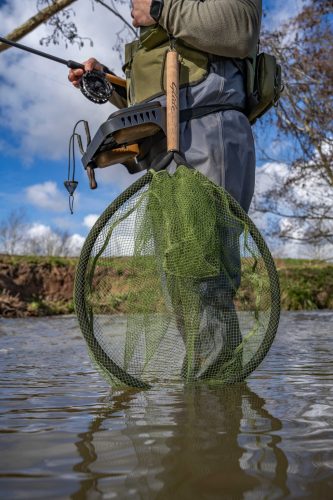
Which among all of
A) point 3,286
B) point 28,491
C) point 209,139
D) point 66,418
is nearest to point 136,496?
point 28,491

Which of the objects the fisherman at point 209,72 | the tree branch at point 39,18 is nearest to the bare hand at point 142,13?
the fisherman at point 209,72

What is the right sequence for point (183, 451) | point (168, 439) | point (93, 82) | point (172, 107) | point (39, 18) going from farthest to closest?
point (39, 18), point (93, 82), point (172, 107), point (168, 439), point (183, 451)

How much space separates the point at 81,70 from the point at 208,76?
0.70 m

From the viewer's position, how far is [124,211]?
7.18ft

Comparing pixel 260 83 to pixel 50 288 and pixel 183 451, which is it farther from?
pixel 50 288

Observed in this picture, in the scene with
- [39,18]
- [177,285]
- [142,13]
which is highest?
[39,18]

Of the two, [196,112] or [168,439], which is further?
[196,112]

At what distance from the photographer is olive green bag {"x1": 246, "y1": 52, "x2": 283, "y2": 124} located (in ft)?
8.11

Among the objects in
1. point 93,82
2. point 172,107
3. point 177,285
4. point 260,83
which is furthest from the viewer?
point 93,82

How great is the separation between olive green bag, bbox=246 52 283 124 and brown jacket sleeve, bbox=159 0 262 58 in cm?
19

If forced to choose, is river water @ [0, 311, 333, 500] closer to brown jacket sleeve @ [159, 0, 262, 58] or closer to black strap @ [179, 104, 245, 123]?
black strap @ [179, 104, 245, 123]

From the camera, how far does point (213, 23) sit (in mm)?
2230

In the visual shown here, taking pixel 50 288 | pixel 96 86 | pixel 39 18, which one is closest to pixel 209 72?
pixel 96 86

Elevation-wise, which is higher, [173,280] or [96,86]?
[96,86]
